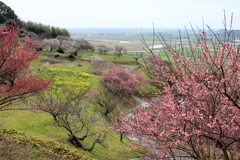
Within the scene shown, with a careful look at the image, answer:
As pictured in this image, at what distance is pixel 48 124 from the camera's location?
14.1 metres

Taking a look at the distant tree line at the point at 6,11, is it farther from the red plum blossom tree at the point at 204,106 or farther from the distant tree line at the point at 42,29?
the red plum blossom tree at the point at 204,106

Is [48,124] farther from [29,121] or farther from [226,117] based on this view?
[226,117]

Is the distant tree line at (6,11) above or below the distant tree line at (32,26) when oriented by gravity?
above

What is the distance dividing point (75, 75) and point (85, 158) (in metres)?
21.3

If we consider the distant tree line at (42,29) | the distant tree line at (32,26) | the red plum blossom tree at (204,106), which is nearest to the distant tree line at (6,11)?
the distant tree line at (32,26)

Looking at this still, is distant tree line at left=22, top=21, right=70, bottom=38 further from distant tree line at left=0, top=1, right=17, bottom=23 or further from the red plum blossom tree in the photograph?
the red plum blossom tree

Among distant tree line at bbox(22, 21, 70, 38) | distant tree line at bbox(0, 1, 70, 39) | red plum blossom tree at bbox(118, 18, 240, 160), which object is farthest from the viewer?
distant tree line at bbox(22, 21, 70, 38)

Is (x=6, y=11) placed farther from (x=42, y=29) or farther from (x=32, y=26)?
(x=42, y=29)

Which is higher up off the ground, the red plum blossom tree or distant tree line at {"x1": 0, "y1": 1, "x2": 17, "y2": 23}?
distant tree line at {"x1": 0, "y1": 1, "x2": 17, "y2": 23}

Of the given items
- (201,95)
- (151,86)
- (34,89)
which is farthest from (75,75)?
(201,95)

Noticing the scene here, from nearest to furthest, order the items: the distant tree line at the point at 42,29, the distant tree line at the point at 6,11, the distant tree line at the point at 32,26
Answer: the distant tree line at the point at 6,11 → the distant tree line at the point at 32,26 → the distant tree line at the point at 42,29

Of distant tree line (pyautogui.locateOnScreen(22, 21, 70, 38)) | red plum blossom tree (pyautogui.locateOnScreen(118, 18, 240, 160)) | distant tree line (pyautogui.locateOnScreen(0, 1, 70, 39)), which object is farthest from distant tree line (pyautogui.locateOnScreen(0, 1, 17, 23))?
red plum blossom tree (pyautogui.locateOnScreen(118, 18, 240, 160))

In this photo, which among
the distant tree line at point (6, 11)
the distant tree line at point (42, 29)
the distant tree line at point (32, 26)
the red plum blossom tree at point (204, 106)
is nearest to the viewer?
the red plum blossom tree at point (204, 106)

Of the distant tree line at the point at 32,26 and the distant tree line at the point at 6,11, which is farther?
the distant tree line at the point at 32,26
